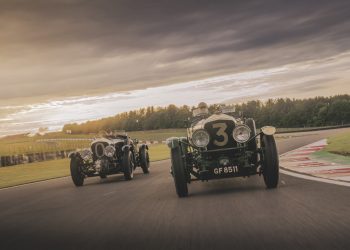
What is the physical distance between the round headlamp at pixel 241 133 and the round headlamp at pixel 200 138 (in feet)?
2.02

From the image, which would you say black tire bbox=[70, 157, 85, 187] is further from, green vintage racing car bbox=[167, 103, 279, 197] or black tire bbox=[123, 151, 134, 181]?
green vintage racing car bbox=[167, 103, 279, 197]

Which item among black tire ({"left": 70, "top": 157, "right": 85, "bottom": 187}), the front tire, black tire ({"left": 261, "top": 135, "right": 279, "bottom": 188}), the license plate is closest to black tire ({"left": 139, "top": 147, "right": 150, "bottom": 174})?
the front tire

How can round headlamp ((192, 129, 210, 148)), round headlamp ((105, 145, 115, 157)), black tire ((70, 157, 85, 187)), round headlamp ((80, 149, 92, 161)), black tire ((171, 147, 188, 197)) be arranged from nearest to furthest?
black tire ((171, 147, 188, 197)) → round headlamp ((192, 129, 210, 148)) → black tire ((70, 157, 85, 187)) → round headlamp ((105, 145, 115, 157)) → round headlamp ((80, 149, 92, 161))

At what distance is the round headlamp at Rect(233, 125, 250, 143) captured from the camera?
11297 millimetres

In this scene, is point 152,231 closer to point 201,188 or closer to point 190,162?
point 190,162

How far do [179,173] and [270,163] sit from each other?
1.94m

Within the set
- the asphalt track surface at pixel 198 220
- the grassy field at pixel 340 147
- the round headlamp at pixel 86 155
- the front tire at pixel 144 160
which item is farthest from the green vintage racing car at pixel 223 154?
the grassy field at pixel 340 147

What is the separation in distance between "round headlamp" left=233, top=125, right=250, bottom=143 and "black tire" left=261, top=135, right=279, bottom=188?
423mm

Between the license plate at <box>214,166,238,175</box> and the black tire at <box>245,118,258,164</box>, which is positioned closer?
the license plate at <box>214,166,238,175</box>

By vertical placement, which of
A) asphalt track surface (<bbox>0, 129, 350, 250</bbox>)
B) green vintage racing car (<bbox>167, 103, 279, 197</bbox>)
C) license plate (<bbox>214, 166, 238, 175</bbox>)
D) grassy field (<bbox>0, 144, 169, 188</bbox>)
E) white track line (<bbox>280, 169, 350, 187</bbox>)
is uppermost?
green vintage racing car (<bbox>167, 103, 279, 197</bbox>)

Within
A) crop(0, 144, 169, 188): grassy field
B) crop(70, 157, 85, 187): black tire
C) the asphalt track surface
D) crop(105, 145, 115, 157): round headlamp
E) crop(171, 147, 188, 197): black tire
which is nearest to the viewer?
the asphalt track surface

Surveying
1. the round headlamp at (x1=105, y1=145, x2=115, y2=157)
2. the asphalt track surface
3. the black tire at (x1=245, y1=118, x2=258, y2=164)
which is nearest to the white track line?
the asphalt track surface

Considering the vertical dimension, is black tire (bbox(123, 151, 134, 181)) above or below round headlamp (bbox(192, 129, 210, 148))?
below

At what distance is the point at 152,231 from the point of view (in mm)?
7219
